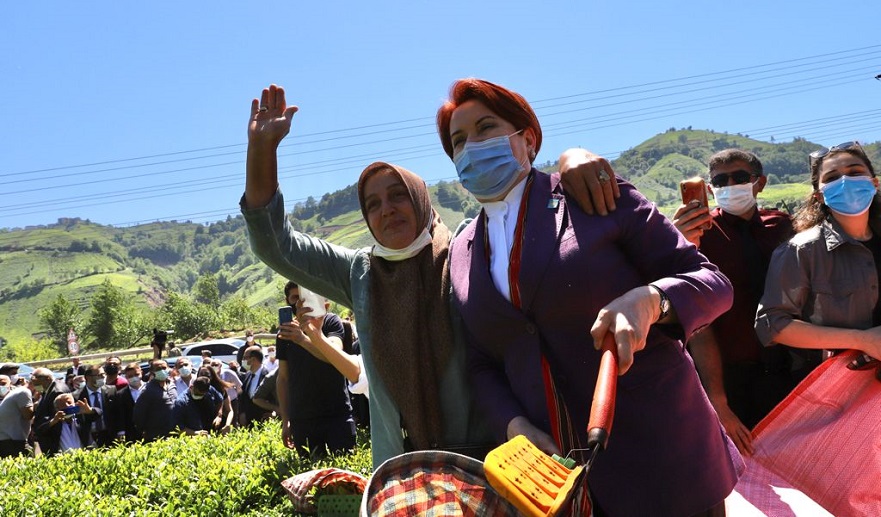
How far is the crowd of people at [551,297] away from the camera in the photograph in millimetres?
2123

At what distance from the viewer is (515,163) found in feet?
7.99

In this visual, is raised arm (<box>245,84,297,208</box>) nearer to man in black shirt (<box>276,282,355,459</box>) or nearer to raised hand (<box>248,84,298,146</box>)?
raised hand (<box>248,84,298,146</box>)

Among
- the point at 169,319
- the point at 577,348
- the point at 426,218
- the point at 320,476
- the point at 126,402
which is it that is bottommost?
the point at 169,319

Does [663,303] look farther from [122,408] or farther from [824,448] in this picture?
[122,408]

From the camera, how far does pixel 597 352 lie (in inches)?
84.4

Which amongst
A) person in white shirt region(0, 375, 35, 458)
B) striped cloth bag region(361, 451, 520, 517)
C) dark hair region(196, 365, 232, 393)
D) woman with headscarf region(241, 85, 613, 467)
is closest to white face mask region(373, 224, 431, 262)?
woman with headscarf region(241, 85, 613, 467)

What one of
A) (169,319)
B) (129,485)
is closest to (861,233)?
(129,485)

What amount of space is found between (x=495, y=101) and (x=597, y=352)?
88 centimetres

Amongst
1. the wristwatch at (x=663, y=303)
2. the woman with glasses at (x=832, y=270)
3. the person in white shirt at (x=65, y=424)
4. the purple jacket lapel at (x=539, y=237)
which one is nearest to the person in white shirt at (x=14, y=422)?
the person in white shirt at (x=65, y=424)

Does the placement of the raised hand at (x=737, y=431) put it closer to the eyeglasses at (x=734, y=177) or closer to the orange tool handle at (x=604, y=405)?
the eyeglasses at (x=734, y=177)

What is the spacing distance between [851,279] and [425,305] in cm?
225

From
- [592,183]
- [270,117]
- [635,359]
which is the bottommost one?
[635,359]

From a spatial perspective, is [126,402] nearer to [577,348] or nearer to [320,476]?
[320,476]

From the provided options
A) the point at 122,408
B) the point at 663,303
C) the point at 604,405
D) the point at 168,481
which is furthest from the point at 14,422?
the point at 604,405
